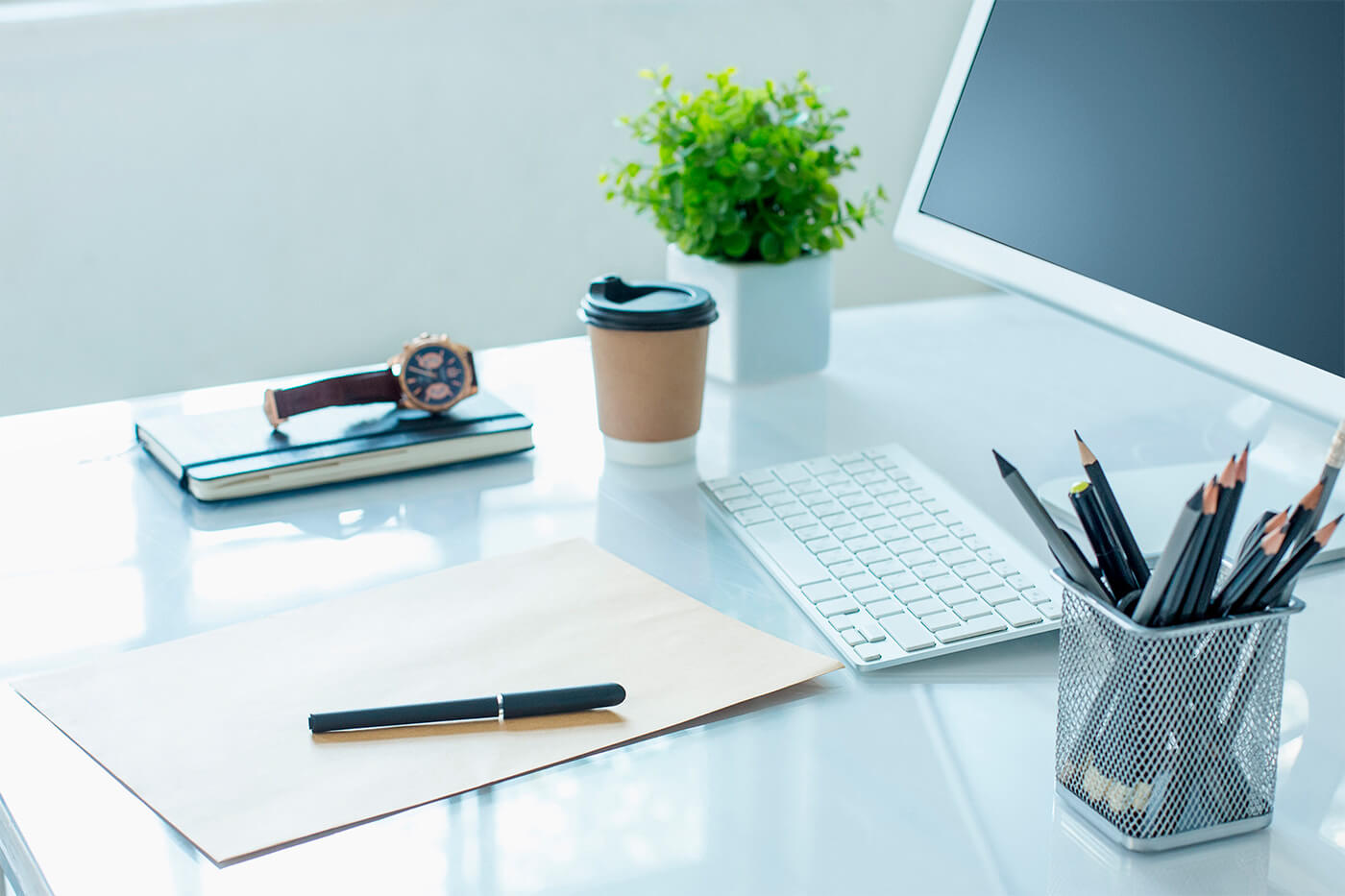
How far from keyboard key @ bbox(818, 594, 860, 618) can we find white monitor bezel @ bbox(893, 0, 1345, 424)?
26 centimetres

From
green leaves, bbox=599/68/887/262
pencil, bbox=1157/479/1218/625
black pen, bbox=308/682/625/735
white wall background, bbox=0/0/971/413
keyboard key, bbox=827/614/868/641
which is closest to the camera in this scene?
pencil, bbox=1157/479/1218/625

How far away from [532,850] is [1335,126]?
1.91ft

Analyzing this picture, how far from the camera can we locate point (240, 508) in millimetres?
946

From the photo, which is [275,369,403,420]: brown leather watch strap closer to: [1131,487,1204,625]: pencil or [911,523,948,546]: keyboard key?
[911,523,948,546]: keyboard key

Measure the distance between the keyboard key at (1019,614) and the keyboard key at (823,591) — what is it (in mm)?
93

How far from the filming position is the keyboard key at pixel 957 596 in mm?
765

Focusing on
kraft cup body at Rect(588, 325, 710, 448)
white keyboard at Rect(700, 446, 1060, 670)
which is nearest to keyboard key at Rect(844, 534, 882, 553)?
white keyboard at Rect(700, 446, 1060, 670)

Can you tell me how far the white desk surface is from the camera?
1.82 ft

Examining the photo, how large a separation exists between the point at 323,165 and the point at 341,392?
4.98 feet

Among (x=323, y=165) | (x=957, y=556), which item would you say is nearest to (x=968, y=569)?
(x=957, y=556)

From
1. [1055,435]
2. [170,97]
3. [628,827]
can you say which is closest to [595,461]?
[1055,435]

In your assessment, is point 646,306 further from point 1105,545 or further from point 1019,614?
point 1105,545

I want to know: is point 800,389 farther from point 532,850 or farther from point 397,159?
point 397,159

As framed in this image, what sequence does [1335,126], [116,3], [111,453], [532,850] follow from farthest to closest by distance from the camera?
[116,3], [111,453], [1335,126], [532,850]
